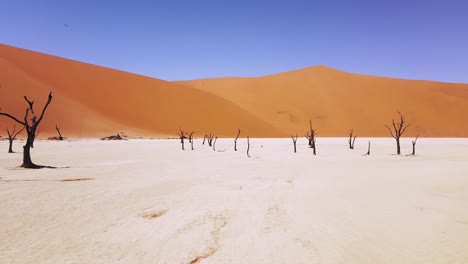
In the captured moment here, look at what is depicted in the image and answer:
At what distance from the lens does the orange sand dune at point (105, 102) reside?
1907 inches

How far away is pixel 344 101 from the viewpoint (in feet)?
271

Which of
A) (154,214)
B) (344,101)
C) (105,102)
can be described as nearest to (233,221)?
(154,214)

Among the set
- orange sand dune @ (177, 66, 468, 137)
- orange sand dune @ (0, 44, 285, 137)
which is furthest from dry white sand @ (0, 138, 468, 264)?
orange sand dune @ (177, 66, 468, 137)

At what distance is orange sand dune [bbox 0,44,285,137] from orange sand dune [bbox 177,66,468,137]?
11.6m

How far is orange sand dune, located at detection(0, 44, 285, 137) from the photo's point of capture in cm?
4844

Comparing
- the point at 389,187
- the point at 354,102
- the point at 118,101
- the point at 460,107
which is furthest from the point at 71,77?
the point at 460,107

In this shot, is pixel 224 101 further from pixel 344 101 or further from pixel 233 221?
pixel 233 221

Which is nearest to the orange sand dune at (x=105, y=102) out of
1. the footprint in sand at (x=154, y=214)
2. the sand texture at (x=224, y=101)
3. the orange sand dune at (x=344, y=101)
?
the sand texture at (x=224, y=101)

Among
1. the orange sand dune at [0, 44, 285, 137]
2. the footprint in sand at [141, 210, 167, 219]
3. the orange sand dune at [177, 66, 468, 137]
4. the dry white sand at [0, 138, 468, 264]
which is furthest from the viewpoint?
the orange sand dune at [177, 66, 468, 137]

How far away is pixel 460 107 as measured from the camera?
80000mm

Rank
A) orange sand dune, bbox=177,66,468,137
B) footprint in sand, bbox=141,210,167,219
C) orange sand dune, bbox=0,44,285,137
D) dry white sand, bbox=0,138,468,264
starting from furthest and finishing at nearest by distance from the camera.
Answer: orange sand dune, bbox=177,66,468,137, orange sand dune, bbox=0,44,285,137, footprint in sand, bbox=141,210,167,219, dry white sand, bbox=0,138,468,264

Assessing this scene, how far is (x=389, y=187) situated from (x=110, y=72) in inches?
2598

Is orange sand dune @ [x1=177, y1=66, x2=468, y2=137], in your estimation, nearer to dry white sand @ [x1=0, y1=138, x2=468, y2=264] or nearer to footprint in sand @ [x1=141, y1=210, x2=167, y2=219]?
dry white sand @ [x1=0, y1=138, x2=468, y2=264]

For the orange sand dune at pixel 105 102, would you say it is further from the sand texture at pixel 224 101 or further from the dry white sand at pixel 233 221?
the dry white sand at pixel 233 221
